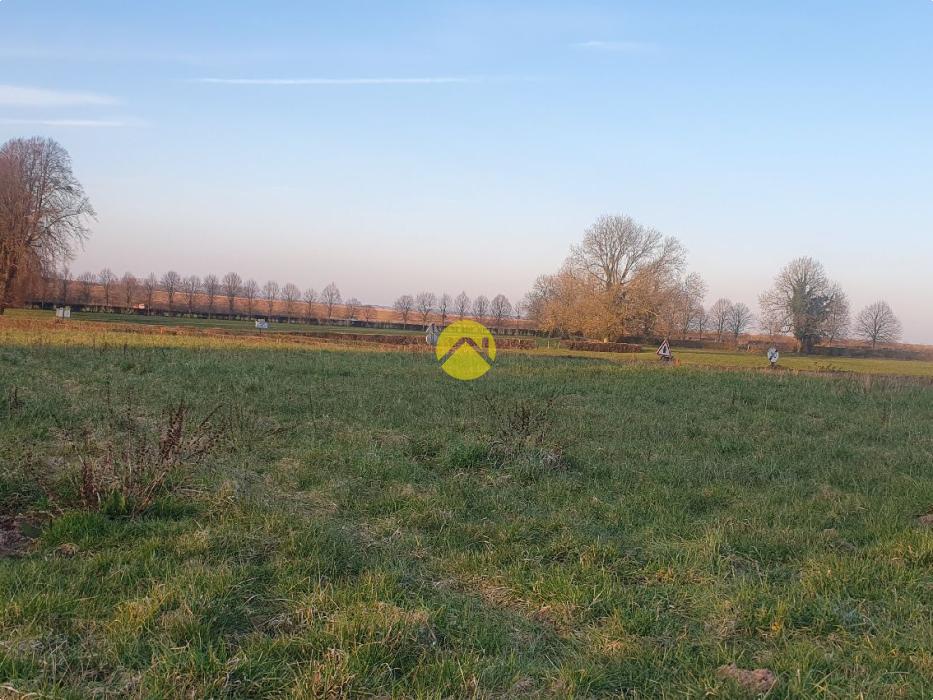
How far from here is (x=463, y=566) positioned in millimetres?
4531

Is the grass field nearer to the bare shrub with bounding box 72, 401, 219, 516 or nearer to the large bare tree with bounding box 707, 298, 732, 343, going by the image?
the bare shrub with bounding box 72, 401, 219, 516

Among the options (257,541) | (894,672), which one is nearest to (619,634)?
(894,672)

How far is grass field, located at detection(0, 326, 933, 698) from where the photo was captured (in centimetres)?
303

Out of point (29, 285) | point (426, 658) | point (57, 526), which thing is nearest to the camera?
point (426, 658)

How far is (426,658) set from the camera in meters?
3.14

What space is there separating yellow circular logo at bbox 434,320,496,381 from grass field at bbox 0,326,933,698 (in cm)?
1112

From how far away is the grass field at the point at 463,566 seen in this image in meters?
3.03

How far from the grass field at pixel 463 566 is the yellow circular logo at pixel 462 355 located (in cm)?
1112

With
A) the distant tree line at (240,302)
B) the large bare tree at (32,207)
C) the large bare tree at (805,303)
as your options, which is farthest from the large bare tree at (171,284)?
the large bare tree at (805,303)

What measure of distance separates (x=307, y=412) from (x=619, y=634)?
8.52 m

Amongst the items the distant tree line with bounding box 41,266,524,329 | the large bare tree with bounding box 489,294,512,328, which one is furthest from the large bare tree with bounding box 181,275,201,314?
the large bare tree with bounding box 489,294,512,328

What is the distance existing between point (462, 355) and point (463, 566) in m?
25.5

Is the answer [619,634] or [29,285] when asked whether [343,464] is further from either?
[29,285]

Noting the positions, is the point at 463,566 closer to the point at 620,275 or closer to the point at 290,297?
the point at 620,275
